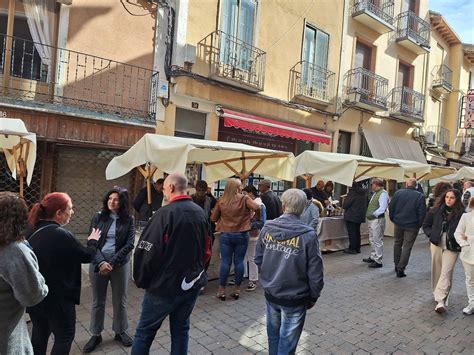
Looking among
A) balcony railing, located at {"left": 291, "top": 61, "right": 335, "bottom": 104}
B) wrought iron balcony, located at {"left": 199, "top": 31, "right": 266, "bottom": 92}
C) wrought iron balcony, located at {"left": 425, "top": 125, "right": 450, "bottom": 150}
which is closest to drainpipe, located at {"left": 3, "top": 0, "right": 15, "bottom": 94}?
wrought iron balcony, located at {"left": 199, "top": 31, "right": 266, "bottom": 92}

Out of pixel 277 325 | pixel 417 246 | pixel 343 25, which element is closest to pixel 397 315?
pixel 277 325

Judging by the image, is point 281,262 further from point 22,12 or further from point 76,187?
point 22,12

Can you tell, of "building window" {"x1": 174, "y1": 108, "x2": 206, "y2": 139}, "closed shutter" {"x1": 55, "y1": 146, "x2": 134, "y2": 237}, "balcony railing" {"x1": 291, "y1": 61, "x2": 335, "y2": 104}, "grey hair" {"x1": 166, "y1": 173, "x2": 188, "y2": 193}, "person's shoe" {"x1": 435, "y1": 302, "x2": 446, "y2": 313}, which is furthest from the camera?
"balcony railing" {"x1": 291, "y1": 61, "x2": 335, "y2": 104}

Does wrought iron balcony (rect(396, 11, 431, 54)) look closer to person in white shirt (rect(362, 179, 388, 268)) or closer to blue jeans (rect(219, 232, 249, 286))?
person in white shirt (rect(362, 179, 388, 268))

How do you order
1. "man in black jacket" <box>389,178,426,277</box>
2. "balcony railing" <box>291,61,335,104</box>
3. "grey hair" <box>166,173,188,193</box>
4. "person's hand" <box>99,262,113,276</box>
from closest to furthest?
"grey hair" <box>166,173,188,193</box> < "person's hand" <box>99,262,113,276</box> < "man in black jacket" <box>389,178,426,277</box> < "balcony railing" <box>291,61,335,104</box>

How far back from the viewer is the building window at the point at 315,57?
12.5 meters

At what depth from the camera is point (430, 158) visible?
18688 mm

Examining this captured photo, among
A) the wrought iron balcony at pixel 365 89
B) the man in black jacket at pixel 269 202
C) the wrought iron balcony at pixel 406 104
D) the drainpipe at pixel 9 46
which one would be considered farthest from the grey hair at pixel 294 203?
the wrought iron balcony at pixel 406 104

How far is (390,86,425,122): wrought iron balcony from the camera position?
1582 cm

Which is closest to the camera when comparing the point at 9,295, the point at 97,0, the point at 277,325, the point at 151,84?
the point at 9,295

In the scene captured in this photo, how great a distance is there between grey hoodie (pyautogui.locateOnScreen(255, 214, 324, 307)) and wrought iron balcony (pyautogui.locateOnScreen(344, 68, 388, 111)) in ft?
38.4

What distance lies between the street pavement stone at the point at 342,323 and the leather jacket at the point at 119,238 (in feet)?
3.01

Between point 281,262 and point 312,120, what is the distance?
1036 cm

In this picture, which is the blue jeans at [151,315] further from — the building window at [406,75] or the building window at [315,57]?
the building window at [406,75]
